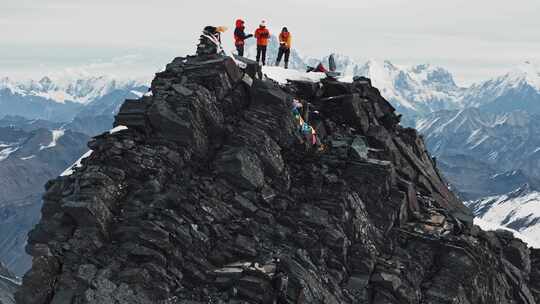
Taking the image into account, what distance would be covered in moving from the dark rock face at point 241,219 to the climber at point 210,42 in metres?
1.76

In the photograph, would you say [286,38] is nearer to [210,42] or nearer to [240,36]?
[240,36]

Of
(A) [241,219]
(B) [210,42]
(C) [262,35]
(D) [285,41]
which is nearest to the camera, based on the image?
(A) [241,219]

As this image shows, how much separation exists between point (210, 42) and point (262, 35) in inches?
348

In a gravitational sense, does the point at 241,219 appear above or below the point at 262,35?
below

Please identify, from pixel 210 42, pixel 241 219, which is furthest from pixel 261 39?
pixel 241 219

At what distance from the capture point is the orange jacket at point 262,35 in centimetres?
5391

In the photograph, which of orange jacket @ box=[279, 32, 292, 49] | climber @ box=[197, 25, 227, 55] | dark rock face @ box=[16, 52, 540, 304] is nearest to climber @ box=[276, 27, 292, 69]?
orange jacket @ box=[279, 32, 292, 49]

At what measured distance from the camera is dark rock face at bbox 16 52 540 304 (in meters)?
30.8

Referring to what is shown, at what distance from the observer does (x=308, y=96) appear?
48.5 m

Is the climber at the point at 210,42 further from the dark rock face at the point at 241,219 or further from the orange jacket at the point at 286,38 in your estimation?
the orange jacket at the point at 286,38

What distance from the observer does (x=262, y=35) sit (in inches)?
2138

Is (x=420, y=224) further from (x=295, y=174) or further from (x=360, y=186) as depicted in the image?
(x=295, y=174)

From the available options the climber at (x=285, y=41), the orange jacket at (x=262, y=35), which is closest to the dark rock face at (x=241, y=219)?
the orange jacket at (x=262, y=35)

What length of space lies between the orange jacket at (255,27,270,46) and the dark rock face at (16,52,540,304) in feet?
34.4
